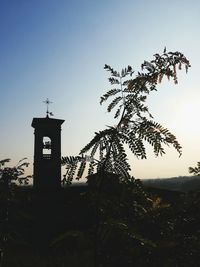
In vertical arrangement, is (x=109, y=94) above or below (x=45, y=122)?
below

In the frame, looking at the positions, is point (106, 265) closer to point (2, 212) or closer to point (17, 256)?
point (2, 212)

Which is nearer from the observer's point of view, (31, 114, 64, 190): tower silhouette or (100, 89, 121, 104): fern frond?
(100, 89, 121, 104): fern frond

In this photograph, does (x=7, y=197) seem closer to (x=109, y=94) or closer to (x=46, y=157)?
(x=109, y=94)

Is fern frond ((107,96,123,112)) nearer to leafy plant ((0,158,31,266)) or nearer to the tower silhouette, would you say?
leafy plant ((0,158,31,266))

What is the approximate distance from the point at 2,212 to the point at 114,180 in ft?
13.9

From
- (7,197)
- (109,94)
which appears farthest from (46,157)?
(109,94)

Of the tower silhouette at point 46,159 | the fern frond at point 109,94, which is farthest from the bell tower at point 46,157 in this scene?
the fern frond at point 109,94

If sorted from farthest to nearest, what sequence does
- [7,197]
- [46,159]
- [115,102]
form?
[46,159] < [7,197] < [115,102]

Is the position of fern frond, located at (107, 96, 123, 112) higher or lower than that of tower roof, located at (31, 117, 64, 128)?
lower

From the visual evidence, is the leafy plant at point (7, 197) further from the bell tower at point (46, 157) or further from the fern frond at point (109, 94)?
the bell tower at point (46, 157)

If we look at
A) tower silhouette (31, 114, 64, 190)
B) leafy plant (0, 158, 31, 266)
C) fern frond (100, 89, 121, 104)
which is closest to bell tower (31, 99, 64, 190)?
tower silhouette (31, 114, 64, 190)

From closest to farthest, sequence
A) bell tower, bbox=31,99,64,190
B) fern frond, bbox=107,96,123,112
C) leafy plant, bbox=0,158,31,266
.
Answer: fern frond, bbox=107,96,123,112
leafy plant, bbox=0,158,31,266
bell tower, bbox=31,99,64,190

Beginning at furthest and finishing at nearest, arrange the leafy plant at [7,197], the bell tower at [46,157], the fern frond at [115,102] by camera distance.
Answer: the bell tower at [46,157], the leafy plant at [7,197], the fern frond at [115,102]

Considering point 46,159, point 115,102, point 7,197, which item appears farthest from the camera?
point 46,159
